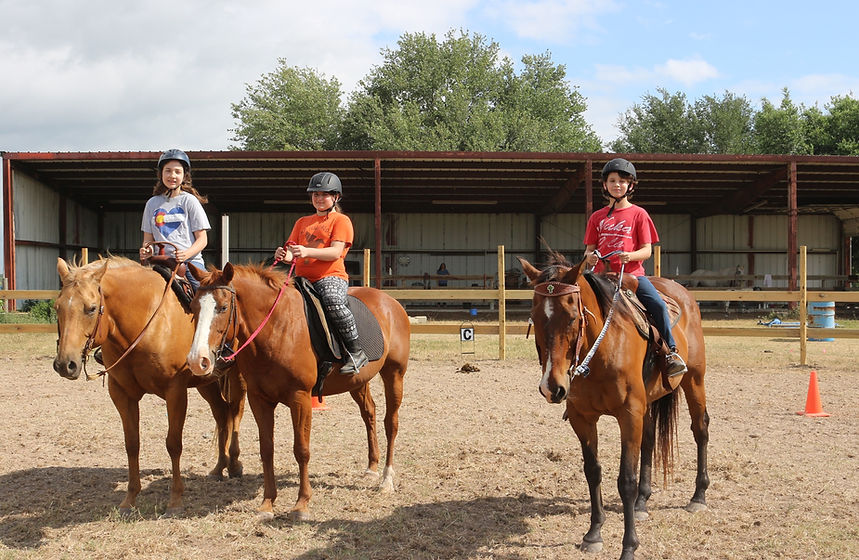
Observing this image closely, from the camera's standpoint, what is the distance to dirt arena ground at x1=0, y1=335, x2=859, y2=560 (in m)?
Answer: 4.17

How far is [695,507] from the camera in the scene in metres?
4.82

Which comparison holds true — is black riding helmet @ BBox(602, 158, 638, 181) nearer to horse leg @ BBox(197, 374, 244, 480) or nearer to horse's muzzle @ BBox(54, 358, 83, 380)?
horse leg @ BBox(197, 374, 244, 480)

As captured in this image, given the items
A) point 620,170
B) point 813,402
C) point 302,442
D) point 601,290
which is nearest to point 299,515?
point 302,442

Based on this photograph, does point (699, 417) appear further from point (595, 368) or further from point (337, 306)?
point (337, 306)

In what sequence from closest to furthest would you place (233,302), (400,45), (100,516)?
(233,302) → (100,516) → (400,45)

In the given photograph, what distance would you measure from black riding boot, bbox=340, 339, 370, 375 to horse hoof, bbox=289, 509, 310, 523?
40.0 inches

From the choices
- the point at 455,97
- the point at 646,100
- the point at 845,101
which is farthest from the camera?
the point at 646,100

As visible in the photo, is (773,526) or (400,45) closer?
(773,526)

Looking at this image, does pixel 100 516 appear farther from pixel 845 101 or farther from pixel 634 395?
pixel 845 101

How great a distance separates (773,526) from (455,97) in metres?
41.4

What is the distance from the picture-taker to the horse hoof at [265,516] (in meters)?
4.58

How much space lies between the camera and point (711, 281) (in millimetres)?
27609

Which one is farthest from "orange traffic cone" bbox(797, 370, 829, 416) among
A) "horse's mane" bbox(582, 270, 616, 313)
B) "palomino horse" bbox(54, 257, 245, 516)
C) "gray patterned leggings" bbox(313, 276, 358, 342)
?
"palomino horse" bbox(54, 257, 245, 516)

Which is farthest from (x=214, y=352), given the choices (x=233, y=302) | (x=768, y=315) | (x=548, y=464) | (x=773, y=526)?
(x=768, y=315)
